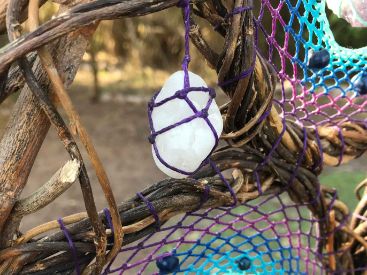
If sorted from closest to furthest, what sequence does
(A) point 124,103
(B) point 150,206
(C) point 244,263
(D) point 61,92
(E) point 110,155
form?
(D) point 61,92
(B) point 150,206
(C) point 244,263
(E) point 110,155
(A) point 124,103

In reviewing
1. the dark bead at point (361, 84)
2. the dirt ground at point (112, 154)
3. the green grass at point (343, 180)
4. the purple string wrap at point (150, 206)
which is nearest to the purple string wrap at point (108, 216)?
the purple string wrap at point (150, 206)

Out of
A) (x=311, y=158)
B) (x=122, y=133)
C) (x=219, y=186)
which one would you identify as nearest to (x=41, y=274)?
(x=219, y=186)

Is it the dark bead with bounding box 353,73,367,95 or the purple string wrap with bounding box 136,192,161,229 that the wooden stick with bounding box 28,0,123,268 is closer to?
the purple string wrap with bounding box 136,192,161,229

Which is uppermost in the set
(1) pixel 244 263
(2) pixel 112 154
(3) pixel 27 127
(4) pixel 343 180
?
(3) pixel 27 127

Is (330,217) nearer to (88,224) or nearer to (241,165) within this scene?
(241,165)

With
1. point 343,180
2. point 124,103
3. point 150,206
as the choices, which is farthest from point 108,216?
point 124,103

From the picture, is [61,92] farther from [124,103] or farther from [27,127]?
[124,103]

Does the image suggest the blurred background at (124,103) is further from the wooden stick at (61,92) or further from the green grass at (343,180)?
the wooden stick at (61,92)
